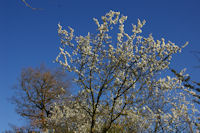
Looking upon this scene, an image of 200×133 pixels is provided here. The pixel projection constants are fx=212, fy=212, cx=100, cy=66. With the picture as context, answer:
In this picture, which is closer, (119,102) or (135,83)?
(135,83)

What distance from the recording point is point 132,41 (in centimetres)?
946

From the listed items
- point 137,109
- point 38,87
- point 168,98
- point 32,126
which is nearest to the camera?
point 137,109

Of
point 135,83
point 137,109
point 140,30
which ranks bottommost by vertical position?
point 137,109

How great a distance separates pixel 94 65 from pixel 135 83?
1.99 metres

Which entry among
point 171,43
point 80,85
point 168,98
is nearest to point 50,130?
point 80,85

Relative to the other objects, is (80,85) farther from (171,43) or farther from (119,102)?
(171,43)

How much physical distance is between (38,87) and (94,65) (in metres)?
12.7

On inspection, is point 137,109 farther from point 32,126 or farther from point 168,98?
point 32,126

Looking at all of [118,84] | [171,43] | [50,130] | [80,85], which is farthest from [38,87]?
[171,43]

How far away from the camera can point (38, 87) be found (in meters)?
20.7

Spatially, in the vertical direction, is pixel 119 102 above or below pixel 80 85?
below

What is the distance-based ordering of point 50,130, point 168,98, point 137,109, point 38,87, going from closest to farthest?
point 137,109
point 168,98
point 50,130
point 38,87

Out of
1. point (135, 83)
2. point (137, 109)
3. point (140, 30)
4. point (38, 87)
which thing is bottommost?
point (137, 109)

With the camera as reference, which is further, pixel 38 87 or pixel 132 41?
pixel 38 87
